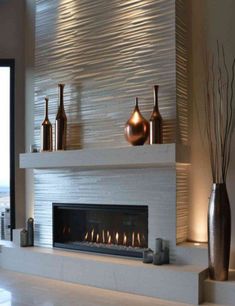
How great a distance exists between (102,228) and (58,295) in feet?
3.26

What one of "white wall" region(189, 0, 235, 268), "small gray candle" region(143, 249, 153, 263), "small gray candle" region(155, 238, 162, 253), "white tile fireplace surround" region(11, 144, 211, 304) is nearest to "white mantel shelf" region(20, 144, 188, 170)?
"white tile fireplace surround" region(11, 144, 211, 304)

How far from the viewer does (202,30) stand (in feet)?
13.1

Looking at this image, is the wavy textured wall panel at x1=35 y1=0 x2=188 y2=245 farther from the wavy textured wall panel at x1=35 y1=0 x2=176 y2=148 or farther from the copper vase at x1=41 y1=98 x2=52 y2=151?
the copper vase at x1=41 y1=98 x2=52 y2=151

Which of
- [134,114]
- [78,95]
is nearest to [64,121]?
[78,95]

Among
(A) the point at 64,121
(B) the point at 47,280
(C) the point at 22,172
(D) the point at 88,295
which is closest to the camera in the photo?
(D) the point at 88,295

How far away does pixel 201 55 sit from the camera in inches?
157

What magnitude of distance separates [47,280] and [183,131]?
2.07m

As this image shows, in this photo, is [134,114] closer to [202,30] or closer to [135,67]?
[135,67]

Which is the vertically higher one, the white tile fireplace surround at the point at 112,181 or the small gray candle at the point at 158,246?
the white tile fireplace surround at the point at 112,181

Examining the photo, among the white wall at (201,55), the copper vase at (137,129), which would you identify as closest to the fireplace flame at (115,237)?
the white wall at (201,55)

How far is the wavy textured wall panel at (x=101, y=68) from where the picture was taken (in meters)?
3.95

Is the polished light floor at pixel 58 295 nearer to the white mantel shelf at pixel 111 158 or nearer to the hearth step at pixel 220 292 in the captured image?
A: the hearth step at pixel 220 292

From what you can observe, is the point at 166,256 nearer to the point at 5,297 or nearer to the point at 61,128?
the point at 5,297

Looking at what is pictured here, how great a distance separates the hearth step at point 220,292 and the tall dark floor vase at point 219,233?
60 millimetres
